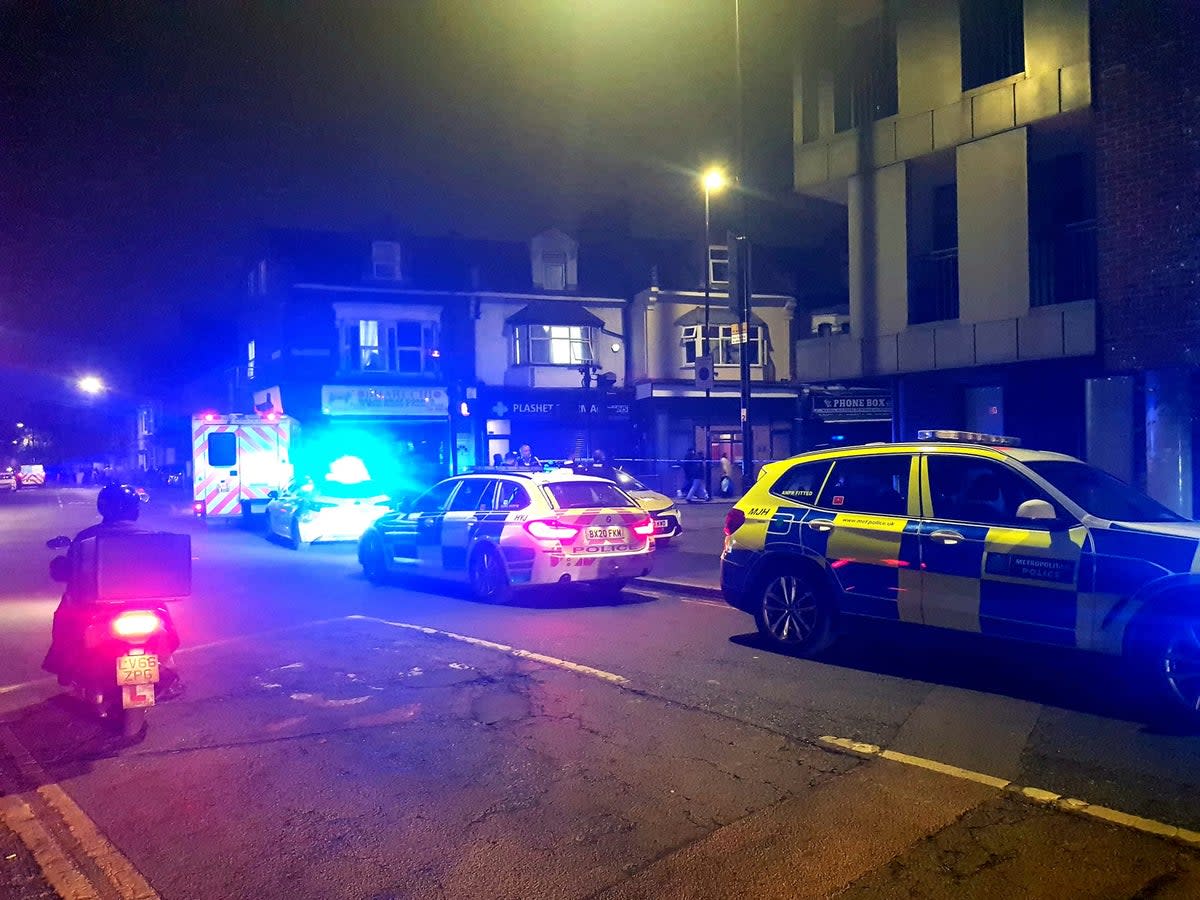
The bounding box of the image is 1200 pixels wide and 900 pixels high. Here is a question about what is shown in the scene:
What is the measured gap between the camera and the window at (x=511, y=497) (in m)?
11.3

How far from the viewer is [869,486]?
26.0 feet

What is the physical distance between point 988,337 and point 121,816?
14.0 m

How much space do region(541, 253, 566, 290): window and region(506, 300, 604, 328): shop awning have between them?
3.03 feet

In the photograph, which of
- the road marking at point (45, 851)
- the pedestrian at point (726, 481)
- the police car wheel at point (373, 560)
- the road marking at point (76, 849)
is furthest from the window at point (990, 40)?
the pedestrian at point (726, 481)

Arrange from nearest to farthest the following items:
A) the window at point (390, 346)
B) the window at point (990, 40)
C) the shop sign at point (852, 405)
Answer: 1. the window at point (990, 40)
2. the shop sign at point (852, 405)
3. the window at point (390, 346)

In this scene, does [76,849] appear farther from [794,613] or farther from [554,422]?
[554,422]

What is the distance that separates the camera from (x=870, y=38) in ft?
57.8

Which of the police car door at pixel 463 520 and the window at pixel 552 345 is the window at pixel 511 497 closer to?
the police car door at pixel 463 520

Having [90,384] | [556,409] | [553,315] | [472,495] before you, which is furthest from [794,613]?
[90,384]

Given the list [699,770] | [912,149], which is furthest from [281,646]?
[912,149]

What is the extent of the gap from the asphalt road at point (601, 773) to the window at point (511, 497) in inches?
92.5

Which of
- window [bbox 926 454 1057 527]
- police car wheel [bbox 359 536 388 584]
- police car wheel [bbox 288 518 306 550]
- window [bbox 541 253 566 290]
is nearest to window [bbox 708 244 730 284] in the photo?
window [bbox 541 253 566 290]

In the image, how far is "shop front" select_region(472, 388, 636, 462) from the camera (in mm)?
37719

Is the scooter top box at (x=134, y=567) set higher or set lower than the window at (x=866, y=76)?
lower
